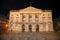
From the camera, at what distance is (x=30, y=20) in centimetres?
288

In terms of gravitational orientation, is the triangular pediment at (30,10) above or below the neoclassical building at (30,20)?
above

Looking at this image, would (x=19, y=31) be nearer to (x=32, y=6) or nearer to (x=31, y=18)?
(x=31, y=18)

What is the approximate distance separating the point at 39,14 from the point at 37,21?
0.17 meters

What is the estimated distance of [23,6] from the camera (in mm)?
2887

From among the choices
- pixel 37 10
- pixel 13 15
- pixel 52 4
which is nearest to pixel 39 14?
pixel 37 10

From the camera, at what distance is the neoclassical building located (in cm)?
281

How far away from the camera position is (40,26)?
285 centimetres

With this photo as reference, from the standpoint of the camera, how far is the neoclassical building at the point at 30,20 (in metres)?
2.81

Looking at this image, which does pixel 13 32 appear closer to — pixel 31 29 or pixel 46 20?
pixel 31 29

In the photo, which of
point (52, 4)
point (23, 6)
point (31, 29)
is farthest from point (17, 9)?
point (52, 4)

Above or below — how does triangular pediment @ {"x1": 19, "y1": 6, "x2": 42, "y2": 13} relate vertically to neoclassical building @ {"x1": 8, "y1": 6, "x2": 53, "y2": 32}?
above

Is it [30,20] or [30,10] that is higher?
[30,10]

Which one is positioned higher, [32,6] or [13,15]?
[32,6]

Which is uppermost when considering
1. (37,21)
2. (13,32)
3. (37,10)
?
(37,10)
